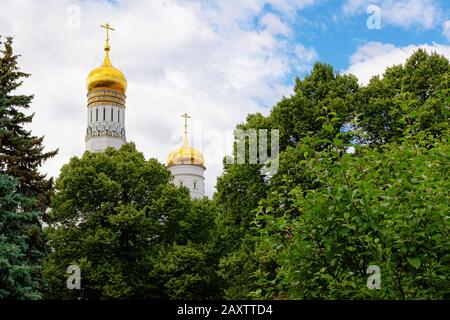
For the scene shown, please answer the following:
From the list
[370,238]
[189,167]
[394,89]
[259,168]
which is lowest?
[370,238]

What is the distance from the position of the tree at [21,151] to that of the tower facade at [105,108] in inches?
1098

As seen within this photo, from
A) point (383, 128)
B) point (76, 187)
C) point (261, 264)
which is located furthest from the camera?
point (76, 187)

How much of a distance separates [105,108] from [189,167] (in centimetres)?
1140

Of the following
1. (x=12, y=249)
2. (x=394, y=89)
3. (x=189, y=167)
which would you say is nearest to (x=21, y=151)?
(x=12, y=249)

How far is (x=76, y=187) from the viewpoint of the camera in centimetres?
3014

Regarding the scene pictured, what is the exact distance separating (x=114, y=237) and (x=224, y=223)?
489cm

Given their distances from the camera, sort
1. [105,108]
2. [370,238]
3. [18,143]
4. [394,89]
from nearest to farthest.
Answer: [370,238] → [18,143] → [394,89] → [105,108]

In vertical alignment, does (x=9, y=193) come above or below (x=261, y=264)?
above

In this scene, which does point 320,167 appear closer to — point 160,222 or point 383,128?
point 383,128

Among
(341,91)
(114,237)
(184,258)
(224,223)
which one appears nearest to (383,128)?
(341,91)

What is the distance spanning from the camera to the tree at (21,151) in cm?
2064

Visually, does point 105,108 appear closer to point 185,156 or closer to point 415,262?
point 185,156

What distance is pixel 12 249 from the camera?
16078 mm
